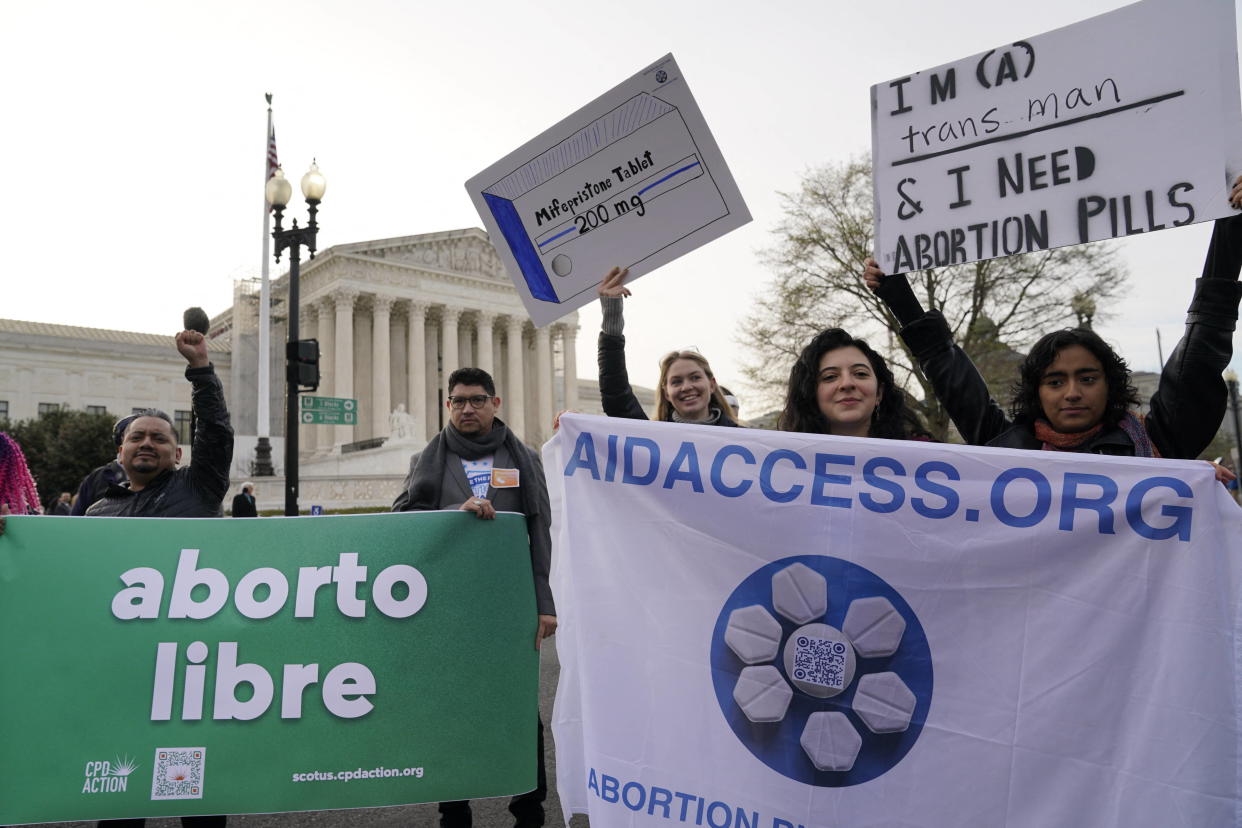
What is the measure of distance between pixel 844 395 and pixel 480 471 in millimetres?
1728

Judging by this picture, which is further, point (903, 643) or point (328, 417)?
point (328, 417)

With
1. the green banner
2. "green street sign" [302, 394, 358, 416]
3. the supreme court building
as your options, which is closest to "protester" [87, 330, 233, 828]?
the green banner

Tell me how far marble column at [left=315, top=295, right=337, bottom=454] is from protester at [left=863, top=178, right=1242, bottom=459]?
50.5 metres

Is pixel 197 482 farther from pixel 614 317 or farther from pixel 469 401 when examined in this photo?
pixel 614 317

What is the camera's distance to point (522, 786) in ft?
10.6

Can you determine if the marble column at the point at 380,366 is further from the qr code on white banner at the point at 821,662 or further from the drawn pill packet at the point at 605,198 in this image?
the qr code on white banner at the point at 821,662

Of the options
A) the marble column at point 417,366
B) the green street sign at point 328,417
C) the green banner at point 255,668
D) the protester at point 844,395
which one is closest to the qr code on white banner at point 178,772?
the green banner at point 255,668

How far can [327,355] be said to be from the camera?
5203cm

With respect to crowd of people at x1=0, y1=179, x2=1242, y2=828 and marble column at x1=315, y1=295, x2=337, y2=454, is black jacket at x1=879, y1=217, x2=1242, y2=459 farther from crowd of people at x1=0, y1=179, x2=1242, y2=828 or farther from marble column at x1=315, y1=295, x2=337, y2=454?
marble column at x1=315, y1=295, x2=337, y2=454

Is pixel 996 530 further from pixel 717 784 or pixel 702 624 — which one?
pixel 717 784

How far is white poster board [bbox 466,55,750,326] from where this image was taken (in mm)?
3525

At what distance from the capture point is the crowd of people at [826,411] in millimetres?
2664

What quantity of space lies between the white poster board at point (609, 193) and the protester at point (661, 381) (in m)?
0.14

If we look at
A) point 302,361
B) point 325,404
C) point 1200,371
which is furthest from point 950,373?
point 325,404
